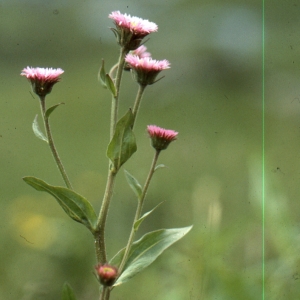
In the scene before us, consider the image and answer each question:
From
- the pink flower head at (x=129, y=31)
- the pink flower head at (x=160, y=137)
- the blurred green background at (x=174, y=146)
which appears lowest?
the blurred green background at (x=174, y=146)

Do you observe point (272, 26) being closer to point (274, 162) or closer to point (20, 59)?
point (274, 162)

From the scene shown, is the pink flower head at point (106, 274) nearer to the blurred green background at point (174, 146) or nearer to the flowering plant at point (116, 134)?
the flowering plant at point (116, 134)

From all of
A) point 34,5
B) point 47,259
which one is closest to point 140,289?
point 47,259

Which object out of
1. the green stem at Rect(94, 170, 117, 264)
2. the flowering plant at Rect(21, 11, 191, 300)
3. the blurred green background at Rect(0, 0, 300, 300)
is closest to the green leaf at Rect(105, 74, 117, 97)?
the flowering plant at Rect(21, 11, 191, 300)

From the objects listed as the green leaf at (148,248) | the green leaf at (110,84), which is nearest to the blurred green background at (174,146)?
the green leaf at (148,248)

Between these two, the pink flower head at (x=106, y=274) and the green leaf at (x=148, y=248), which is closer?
the pink flower head at (x=106, y=274)

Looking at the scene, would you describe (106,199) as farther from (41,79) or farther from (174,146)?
(174,146)

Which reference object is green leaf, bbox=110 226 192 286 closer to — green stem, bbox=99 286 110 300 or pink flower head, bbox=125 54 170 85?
green stem, bbox=99 286 110 300

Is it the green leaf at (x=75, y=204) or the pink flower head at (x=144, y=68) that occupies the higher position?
the pink flower head at (x=144, y=68)
